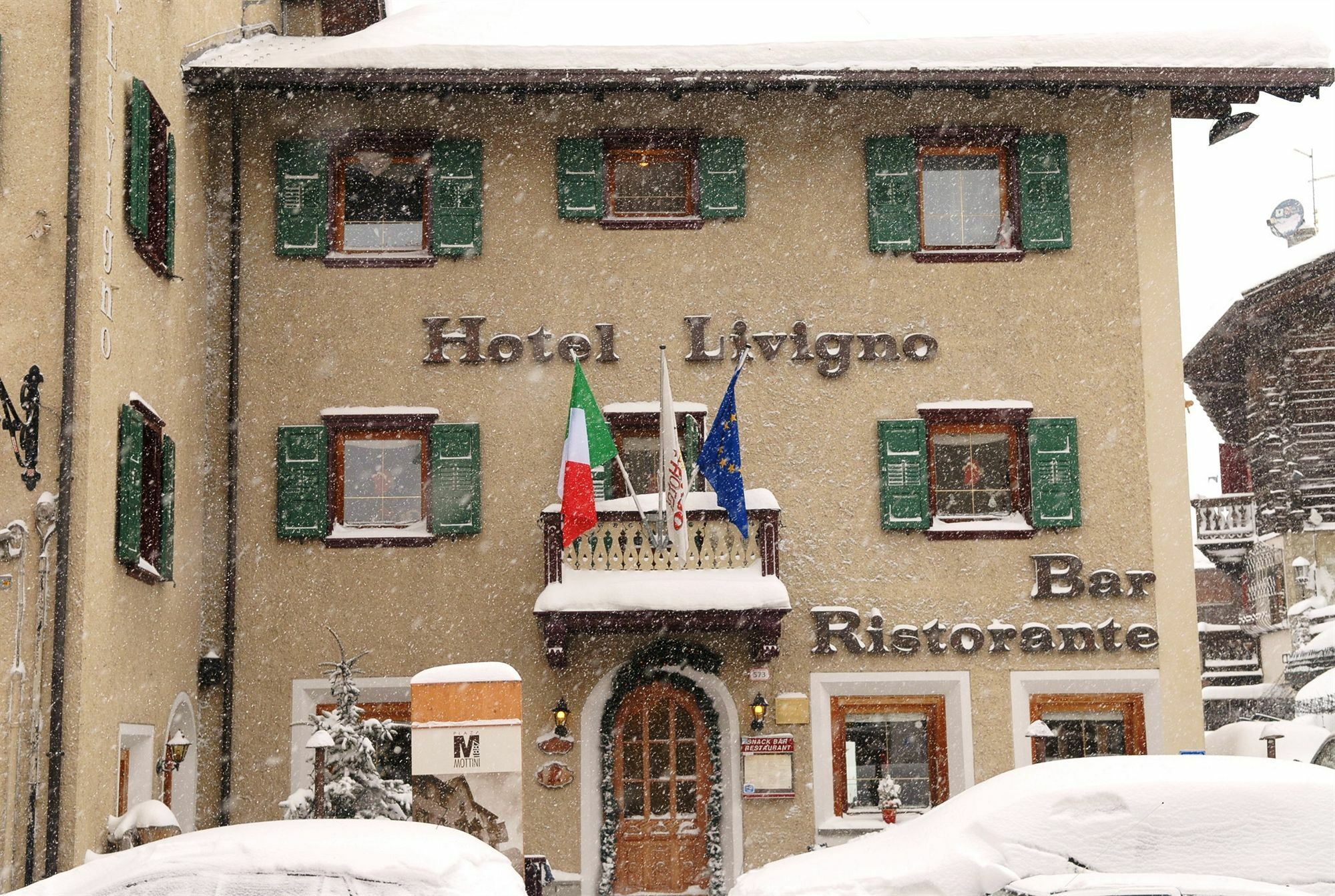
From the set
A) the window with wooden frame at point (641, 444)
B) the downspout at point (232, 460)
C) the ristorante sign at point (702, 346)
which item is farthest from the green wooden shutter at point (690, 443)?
the downspout at point (232, 460)

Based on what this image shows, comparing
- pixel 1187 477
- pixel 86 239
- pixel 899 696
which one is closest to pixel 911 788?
pixel 899 696

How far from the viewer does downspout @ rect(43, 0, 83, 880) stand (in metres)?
11.2

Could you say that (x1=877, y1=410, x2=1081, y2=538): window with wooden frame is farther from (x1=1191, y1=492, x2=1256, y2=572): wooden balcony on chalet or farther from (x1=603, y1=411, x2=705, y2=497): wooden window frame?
(x1=1191, y1=492, x2=1256, y2=572): wooden balcony on chalet

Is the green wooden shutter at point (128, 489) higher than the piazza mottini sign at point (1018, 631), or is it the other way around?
the green wooden shutter at point (128, 489)

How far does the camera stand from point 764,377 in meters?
15.7

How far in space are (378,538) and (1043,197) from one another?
732 cm

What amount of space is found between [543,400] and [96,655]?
520 cm

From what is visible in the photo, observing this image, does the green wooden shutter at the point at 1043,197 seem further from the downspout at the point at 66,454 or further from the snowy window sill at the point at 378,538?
the downspout at the point at 66,454

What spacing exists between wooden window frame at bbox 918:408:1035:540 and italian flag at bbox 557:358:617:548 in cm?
333

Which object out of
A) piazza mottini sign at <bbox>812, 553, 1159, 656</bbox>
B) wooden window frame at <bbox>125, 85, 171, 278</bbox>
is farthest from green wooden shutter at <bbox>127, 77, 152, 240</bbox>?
piazza mottini sign at <bbox>812, 553, 1159, 656</bbox>

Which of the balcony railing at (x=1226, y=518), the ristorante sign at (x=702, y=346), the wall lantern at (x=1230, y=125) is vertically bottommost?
the balcony railing at (x=1226, y=518)

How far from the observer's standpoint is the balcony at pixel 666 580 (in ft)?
46.6

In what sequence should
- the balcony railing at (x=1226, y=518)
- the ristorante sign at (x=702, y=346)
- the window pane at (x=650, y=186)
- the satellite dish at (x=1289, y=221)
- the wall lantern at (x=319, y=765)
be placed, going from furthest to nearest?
the satellite dish at (x=1289, y=221) < the balcony railing at (x=1226, y=518) < the window pane at (x=650, y=186) < the ristorante sign at (x=702, y=346) < the wall lantern at (x=319, y=765)

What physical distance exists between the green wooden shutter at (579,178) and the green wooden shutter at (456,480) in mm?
2407
